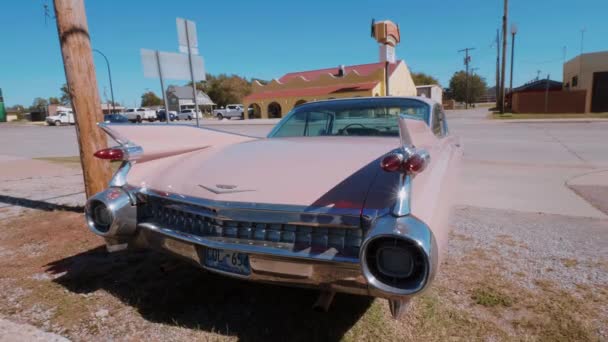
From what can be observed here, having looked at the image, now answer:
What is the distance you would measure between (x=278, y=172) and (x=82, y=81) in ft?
10.6

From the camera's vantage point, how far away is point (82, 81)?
4.28 m

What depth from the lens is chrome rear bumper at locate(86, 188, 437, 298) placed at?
1646mm

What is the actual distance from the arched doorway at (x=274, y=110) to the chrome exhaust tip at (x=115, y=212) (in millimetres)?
38819

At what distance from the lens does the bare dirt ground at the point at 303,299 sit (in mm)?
2371

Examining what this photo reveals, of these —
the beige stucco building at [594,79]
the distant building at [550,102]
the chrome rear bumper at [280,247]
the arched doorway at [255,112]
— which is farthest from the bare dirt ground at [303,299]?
the arched doorway at [255,112]

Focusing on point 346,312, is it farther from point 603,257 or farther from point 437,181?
point 603,257

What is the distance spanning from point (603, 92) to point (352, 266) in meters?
37.9

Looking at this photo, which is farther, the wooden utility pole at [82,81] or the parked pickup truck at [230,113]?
the parked pickup truck at [230,113]

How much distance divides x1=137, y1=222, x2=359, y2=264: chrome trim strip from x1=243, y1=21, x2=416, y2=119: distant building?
1219 inches

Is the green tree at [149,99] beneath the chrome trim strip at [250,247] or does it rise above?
above

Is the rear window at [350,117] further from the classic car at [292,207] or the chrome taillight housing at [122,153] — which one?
the chrome taillight housing at [122,153]

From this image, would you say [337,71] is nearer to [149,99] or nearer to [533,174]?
[533,174]

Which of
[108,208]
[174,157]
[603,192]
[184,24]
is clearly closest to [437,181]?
[174,157]

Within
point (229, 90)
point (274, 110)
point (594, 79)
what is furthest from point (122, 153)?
point (229, 90)
